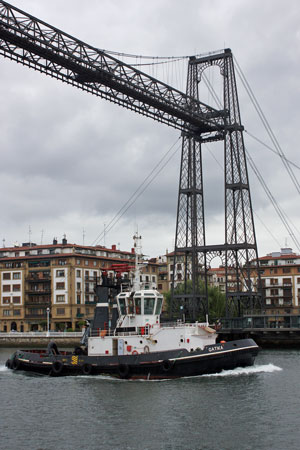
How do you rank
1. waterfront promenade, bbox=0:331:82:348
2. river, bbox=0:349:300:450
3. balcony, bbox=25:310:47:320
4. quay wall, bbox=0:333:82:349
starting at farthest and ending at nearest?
balcony, bbox=25:310:47:320 < waterfront promenade, bbox=0:331:82:348 < quay wall, bbox=0:333:82:349 < river, bbox=0:349:300:450

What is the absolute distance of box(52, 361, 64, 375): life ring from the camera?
41.5 meters

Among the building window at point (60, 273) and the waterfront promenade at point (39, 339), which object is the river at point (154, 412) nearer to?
the waterfront promenade at point (39, 339)

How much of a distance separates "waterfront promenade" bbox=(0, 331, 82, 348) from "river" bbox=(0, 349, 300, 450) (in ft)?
118

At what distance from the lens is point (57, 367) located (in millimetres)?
41625

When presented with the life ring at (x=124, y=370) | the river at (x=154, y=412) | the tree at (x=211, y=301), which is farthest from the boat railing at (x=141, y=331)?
the tree at (x=211, y=301)

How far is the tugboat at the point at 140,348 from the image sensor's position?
38156 millimetres

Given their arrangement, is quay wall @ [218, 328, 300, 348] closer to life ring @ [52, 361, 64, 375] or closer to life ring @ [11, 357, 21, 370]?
life ring @ [11, 357, 21, 370]

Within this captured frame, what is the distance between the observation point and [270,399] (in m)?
31.2

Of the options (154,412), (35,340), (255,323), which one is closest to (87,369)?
(154,412)

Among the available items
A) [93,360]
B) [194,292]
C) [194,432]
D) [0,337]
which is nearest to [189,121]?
[194,292]

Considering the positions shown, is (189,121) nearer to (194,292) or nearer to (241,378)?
(194,292)

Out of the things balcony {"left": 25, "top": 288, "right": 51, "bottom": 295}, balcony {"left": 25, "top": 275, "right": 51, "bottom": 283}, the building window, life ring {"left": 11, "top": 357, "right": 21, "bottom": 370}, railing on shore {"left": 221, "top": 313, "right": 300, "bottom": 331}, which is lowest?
life ring {"left": 11, "top": 357, "right": 21, "bottom": 370}

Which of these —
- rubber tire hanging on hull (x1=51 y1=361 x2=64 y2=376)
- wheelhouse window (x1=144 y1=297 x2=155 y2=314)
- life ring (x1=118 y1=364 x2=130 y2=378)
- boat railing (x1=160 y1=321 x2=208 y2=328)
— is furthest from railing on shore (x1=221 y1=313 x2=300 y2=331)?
life ring (x1=118 y1=364 x2=130 y2=378)

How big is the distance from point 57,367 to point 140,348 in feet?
19.7
